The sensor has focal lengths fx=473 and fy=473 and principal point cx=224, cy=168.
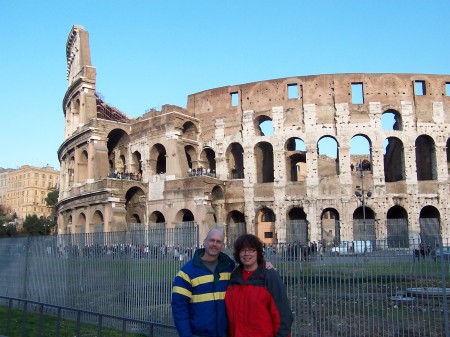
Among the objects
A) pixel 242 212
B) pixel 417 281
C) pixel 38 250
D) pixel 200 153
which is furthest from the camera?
pixel 200 153

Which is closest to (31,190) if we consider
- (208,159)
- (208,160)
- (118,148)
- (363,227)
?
(118,148)

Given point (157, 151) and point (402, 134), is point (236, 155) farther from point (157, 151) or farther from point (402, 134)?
point (402, 134)

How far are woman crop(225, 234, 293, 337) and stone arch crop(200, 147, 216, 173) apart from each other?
24.6 meters

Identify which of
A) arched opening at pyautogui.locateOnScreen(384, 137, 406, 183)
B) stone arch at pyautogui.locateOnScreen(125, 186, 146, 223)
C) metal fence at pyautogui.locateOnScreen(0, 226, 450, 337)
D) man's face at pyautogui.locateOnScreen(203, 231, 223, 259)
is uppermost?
arched opening at pyautogui.locateOnScreen(384, 137, 406, 183)

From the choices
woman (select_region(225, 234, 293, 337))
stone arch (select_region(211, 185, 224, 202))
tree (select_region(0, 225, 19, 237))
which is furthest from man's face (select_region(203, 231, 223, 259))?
tree (select_region(0, 225, 19, 237))

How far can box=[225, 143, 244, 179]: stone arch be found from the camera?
1091 inches

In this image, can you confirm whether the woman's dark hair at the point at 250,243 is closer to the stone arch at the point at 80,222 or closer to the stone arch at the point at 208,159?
the stone arch at the point at 208,159

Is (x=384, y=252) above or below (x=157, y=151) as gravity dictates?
below

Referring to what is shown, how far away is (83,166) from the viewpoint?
30359 millimetres

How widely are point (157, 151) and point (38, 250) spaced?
18.6m

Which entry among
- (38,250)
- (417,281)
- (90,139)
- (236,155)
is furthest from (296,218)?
(417,281)

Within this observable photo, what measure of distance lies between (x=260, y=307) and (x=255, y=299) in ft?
0.21

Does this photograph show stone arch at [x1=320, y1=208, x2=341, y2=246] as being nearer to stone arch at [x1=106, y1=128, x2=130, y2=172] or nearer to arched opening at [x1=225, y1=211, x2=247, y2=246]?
arched opening at [x1=225, y1=211, x2=247, y2=246]

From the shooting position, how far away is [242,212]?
86.1 ft
